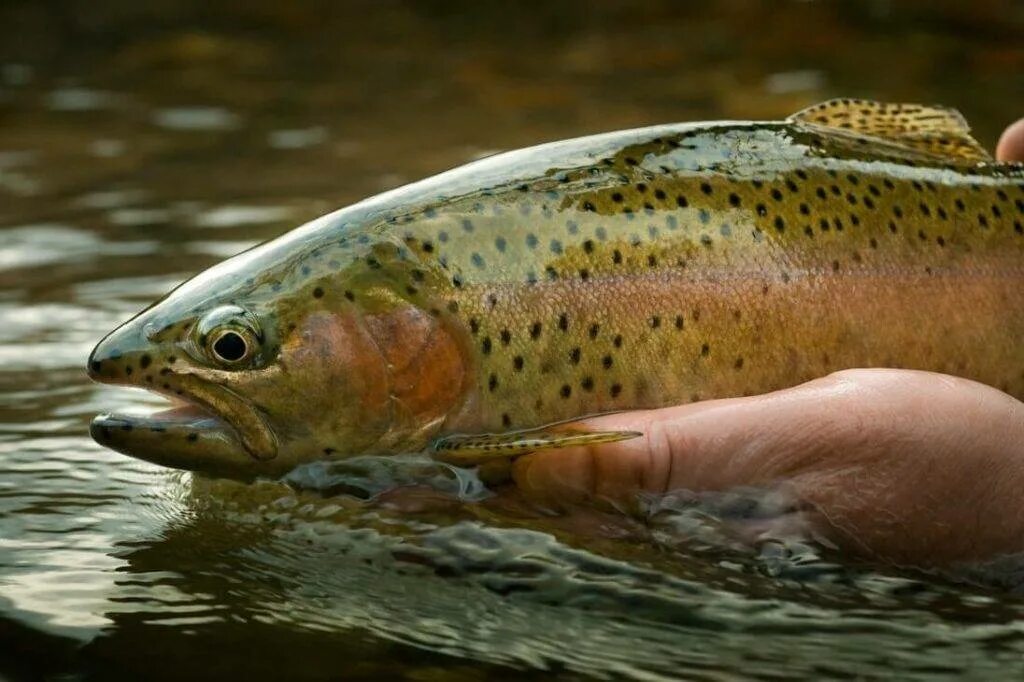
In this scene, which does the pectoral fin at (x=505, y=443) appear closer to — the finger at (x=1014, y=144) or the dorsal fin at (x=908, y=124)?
the dorsal fin at (x=908, y=124)

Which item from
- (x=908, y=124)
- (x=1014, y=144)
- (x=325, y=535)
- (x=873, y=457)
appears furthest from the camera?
(x=1014, y=144)

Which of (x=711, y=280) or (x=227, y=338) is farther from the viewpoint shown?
(x=711, y=280)

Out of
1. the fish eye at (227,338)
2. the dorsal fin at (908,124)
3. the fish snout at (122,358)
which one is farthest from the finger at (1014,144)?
the fish snout at (122,358)

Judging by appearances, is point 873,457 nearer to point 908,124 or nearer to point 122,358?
point 908,124

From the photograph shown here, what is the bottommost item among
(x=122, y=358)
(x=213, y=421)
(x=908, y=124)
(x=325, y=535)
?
(x=325, y=535)

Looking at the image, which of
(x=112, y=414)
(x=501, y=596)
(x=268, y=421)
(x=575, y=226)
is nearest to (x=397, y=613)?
(x=501, y=596)

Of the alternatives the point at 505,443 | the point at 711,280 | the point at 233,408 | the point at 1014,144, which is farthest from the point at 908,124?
the point at 233,408

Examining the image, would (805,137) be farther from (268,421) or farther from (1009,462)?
(268,421)

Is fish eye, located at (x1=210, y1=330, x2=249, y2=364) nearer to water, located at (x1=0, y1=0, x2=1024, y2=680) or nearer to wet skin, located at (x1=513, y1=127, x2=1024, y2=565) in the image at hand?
water, located at (x1=0, y1=0, x2=1024, y2=680)
